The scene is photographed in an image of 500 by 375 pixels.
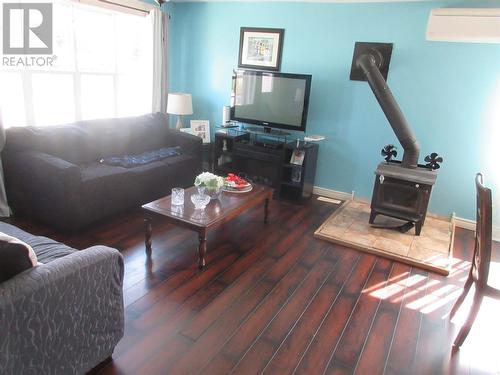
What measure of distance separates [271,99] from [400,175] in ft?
5.89

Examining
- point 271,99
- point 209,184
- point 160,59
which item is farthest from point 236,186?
point 160,59

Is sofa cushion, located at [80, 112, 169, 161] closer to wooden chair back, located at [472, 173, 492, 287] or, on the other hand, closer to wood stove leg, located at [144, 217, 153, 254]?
wood stove leg, located at [144, 217, 153, 254]

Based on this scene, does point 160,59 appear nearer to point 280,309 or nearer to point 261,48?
point 261,48

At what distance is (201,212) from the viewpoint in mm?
2660

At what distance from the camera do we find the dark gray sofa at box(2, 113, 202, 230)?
2.84 metres

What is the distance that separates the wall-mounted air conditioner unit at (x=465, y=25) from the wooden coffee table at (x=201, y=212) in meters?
2.44

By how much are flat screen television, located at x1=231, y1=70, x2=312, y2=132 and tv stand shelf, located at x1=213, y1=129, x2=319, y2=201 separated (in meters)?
0.21

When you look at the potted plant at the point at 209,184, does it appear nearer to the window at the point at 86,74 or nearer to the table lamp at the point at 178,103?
the window at the point at 86,74

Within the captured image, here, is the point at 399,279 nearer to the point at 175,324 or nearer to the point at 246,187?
the point at 246,187

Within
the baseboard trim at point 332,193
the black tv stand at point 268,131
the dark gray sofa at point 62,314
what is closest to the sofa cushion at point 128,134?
the black tv stand at point 268,131

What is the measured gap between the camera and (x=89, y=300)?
1.51 meters

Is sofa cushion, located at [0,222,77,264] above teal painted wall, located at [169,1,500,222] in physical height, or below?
below

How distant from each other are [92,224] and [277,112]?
2423mm
